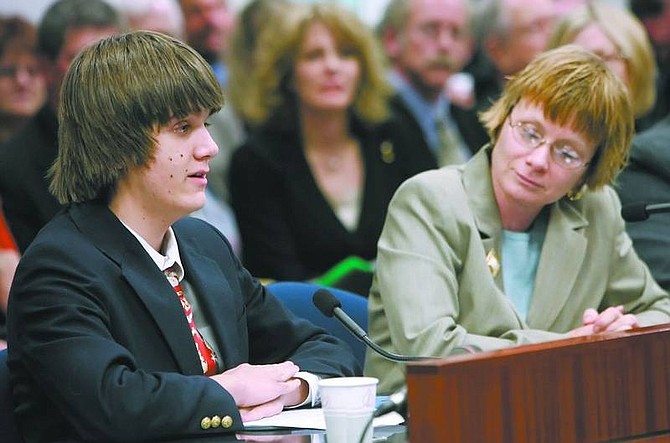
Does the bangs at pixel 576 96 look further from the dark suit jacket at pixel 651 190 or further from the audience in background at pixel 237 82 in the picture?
the audience in background at pixel 237 82

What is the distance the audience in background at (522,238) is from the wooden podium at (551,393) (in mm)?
724

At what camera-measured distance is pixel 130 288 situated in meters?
2.45

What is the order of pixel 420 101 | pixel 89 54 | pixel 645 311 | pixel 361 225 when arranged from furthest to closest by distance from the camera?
1. pixel 420 101
2. pixel 361 225
3. pixel 645 311
4. pixel 89 54

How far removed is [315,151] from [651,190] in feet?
5.01

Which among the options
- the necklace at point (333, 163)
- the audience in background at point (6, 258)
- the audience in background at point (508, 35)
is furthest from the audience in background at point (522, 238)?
the audience in background at point (508, 35)

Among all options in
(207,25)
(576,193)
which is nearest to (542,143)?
(576,193)

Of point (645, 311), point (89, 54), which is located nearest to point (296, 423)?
point (89, 54)

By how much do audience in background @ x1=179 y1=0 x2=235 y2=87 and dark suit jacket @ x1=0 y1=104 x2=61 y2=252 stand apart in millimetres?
1353

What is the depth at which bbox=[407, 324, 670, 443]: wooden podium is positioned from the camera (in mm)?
1958

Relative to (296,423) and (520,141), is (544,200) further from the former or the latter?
(296,423)

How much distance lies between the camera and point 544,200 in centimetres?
329

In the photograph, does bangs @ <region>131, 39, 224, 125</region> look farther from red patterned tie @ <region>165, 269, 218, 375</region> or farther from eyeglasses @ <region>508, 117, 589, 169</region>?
eyeglasses @ <region>508, 117, 589, 169</region>

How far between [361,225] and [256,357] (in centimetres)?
213

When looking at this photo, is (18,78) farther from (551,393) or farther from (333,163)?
(551,393)
